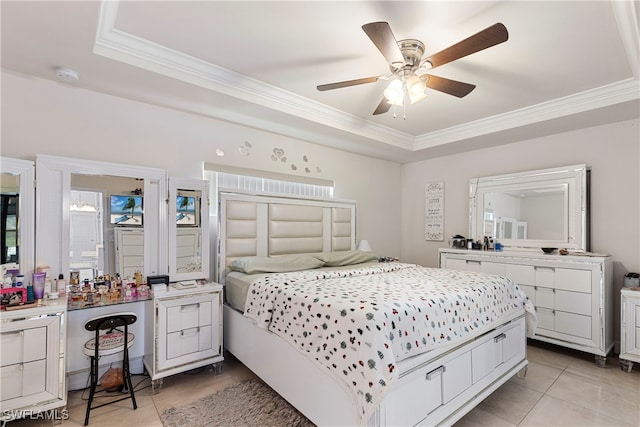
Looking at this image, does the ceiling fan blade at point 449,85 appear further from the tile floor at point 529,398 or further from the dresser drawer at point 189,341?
the dresser drawer at point 189,341

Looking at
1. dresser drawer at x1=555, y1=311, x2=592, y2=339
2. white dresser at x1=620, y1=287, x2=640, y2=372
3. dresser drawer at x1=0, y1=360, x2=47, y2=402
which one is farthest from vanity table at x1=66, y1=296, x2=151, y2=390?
white dresser at x1=620, y1=287, x2=640, y2=372

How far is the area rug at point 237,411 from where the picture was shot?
7.15 feet

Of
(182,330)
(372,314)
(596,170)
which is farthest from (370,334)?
(596,170)

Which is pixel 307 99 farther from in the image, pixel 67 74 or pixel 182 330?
pixel 182 330

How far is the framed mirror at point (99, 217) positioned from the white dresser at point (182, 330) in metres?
0.44

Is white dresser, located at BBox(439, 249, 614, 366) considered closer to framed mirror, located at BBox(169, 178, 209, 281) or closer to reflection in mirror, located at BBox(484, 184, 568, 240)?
reflection in mirror, located at BBox(484, 184, 568, 240)

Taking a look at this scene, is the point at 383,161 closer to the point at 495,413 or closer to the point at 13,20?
the point at 495,413

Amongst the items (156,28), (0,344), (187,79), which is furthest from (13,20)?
(0,344)

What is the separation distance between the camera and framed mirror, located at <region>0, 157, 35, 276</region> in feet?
7.64

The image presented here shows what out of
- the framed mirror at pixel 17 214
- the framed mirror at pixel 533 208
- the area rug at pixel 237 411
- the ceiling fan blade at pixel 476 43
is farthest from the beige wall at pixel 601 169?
the framed mirror at pixel 17 214

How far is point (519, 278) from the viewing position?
12.2 feet

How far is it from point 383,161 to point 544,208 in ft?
7.74

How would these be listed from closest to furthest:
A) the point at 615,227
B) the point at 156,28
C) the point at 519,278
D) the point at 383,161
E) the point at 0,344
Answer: the point at 0,344 → the point at 156,28 → the point at 615,227 → the point at 519,278 → the point at 383,161

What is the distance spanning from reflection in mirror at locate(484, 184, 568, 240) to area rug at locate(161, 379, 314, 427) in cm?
348
